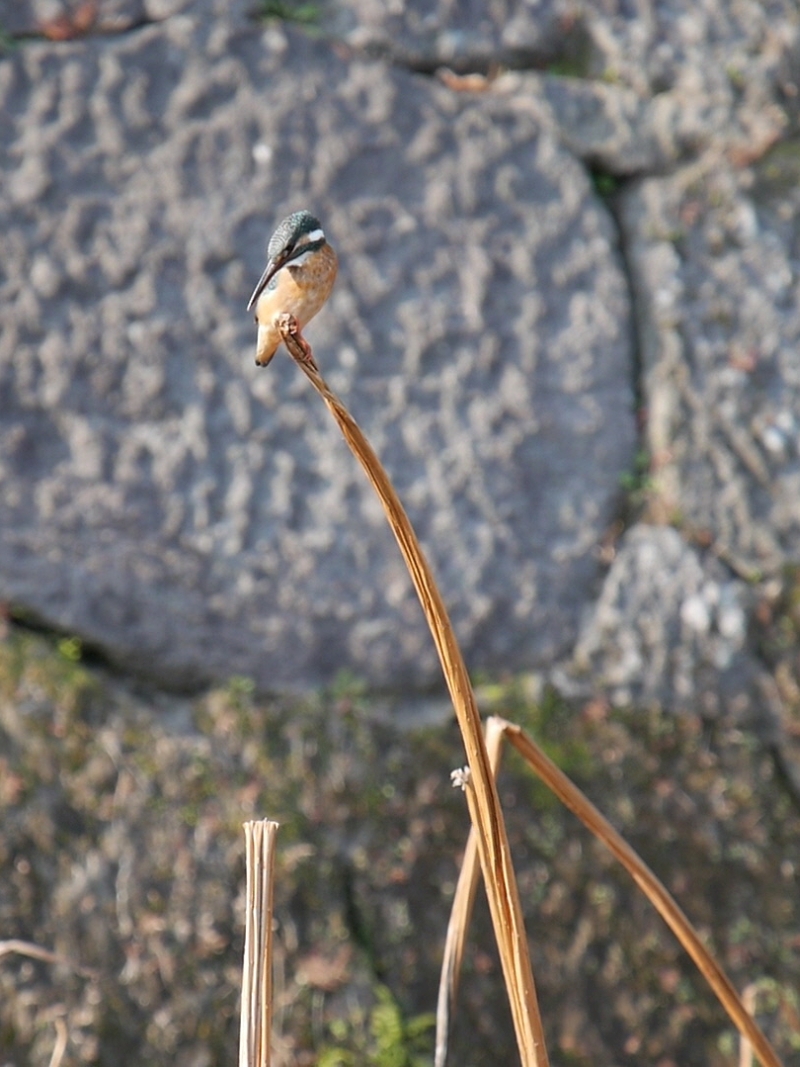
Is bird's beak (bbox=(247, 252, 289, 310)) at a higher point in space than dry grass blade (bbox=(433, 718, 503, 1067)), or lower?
higher

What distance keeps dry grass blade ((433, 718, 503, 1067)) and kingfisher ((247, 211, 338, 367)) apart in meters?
0.37

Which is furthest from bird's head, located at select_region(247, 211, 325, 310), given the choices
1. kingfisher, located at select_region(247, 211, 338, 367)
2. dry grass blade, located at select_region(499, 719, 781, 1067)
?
dry grass blade, located at select_region(499, 719, 781, 1067)

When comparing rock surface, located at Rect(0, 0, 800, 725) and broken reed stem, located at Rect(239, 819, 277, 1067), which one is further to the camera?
rock surface, located at Rect(0, 0, 800, 725)

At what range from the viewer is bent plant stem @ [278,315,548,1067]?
73 cm

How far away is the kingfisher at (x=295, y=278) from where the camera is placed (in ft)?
3.14

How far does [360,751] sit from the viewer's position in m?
2.06

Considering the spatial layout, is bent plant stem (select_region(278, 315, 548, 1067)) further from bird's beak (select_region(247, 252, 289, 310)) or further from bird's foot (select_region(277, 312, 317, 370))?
bird's beak (select_region(247, 252, 289, 310))

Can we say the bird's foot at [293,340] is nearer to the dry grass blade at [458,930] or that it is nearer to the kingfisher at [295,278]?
the kingfisher at [295,278]

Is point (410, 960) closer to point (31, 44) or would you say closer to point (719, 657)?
point (719, 657)

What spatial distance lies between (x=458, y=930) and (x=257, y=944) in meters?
0.18

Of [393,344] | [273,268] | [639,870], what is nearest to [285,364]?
[393,344]

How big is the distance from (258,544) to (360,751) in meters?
0.38

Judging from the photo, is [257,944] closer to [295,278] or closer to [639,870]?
[639,870]

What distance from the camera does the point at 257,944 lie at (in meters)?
0.91
